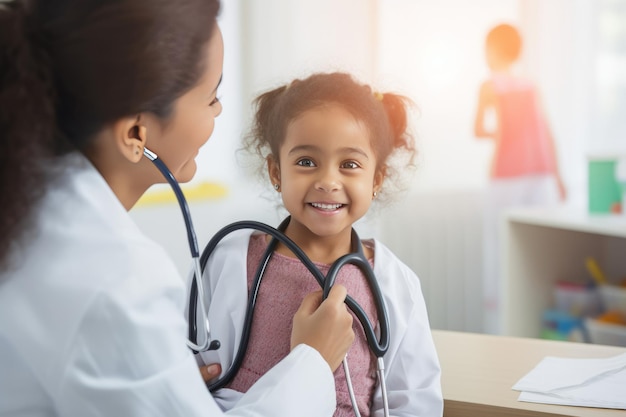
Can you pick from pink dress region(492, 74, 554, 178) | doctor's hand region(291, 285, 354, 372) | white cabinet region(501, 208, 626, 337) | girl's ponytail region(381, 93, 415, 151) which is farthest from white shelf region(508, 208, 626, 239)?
doctor's hand region(291, 285, 354, 372)

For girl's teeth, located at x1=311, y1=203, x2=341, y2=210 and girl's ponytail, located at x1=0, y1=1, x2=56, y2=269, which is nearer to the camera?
girl's ponytail, located at x1=0, y1=1, x2=56, y2=269

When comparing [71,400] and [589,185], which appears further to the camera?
[589,185]

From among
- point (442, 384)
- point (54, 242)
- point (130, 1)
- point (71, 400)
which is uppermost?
point (130, 1)

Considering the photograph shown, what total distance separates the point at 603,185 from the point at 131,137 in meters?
2.30

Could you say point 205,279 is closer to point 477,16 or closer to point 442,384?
point 442,384

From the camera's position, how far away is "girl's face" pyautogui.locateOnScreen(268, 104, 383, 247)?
121cm

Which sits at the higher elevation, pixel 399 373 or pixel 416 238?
pixel 399 373

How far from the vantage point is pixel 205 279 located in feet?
4.22

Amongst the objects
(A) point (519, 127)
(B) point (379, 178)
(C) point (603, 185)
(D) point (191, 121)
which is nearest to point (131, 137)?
(D) point (191, 121)

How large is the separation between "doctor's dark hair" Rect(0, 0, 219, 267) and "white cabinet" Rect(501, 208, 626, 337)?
2.32 m

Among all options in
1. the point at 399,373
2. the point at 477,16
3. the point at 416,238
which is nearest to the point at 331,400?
the point at 399,373

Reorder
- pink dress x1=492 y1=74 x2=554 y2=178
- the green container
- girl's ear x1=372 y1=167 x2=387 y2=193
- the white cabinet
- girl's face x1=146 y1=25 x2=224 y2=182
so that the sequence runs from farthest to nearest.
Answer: pink dress x1=492 y1=74 x2=554 y2=178, the white cabinet, the green container, girl's ear x1=372 y1=167 x2=387 y2=193, girl's face x1=146 y1=25 x2=224 y2=182

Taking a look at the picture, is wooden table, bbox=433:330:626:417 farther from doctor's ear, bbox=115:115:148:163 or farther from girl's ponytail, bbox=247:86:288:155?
doctor's ear, bbox=115:115:148:163

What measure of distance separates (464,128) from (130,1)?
2.88 meters
